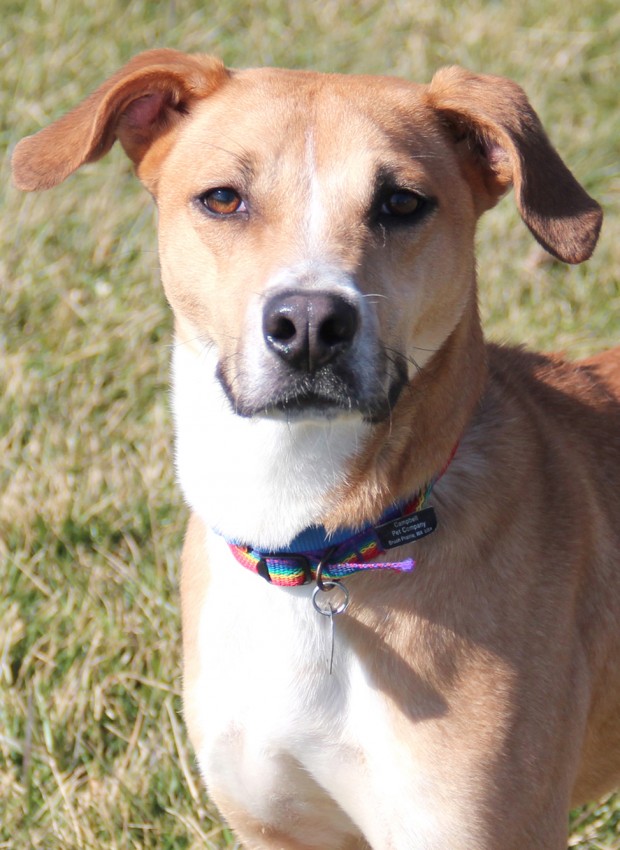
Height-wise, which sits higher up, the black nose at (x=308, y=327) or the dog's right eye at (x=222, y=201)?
the dog's right eye at (x=222, y=201)

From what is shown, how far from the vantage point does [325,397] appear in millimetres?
2625

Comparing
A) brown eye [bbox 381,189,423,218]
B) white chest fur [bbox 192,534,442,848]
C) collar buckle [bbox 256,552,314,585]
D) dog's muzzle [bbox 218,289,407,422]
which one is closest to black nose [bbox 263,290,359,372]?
dog's muzzle [bbox 218,289,407,422]

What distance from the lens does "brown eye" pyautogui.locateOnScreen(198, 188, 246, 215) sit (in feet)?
9.34

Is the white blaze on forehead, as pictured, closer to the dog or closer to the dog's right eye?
the dog

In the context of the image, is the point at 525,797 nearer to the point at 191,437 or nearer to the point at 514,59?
the point at 191,437

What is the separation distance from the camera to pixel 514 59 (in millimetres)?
6594

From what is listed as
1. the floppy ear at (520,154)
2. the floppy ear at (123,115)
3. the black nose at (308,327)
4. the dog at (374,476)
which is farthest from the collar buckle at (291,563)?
the floppy ear at (123,115)

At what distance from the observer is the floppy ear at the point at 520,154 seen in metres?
2.81

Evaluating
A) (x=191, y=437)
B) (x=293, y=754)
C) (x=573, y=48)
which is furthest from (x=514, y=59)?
(x=293, y=754)

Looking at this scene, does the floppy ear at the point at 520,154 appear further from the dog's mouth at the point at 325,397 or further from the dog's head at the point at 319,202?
the dog's mouth at the point at 325,397

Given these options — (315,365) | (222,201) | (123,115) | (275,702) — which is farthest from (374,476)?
(123,115)

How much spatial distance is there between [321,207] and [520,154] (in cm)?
47

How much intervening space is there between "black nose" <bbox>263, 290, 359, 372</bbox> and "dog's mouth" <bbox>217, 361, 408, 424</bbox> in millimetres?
40

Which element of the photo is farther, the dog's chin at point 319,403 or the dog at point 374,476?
the dog at point 374,476
